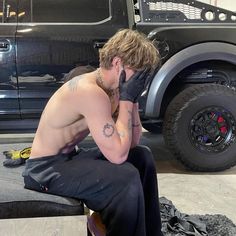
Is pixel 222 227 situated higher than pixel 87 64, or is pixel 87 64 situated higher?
pixel 87 64

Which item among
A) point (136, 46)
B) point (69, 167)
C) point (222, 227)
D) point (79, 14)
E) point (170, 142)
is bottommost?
point (222, 227)

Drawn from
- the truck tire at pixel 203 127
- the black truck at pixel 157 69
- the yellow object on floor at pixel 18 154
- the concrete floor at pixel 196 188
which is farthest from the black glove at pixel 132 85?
the truck tire at pixel 203 127

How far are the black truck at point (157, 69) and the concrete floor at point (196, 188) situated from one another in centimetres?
11

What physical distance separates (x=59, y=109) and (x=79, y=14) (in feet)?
5.66

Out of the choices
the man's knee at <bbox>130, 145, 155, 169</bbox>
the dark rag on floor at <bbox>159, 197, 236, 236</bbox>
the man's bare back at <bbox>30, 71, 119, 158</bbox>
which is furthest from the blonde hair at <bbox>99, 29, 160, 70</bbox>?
the dark rag on floor at <bbox>159, 197, 236, 236</bbox>

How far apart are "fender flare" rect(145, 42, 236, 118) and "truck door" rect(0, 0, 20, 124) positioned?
1.03 m

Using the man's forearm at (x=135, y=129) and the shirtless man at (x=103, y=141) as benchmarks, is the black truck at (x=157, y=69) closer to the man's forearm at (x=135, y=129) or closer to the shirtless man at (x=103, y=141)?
the man's forearm at (x=135, y=129)

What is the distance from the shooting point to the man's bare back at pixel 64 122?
1.82 m

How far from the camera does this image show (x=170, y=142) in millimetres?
3383

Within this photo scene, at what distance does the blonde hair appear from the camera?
5.91ft

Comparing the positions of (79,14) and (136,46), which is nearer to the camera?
(136,46)

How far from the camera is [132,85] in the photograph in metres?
1.82

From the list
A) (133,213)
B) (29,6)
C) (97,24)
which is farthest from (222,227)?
(29,6)

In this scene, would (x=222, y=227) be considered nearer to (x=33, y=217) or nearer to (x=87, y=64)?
(x=33, y=217)
